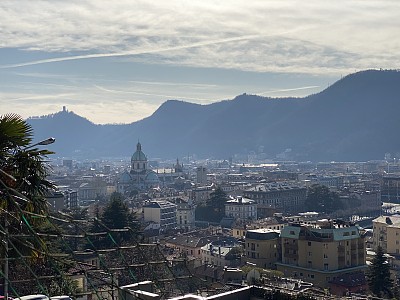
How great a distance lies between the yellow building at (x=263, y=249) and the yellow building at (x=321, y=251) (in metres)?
0.77

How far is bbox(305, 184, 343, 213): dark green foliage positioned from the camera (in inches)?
2055

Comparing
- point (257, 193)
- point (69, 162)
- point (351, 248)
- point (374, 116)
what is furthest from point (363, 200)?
point (374, 116)

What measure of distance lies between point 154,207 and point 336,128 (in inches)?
5752

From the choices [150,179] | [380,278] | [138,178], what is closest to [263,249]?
[380,278]

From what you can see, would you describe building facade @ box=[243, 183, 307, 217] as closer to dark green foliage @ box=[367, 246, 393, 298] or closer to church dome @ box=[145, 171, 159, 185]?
church dome @ box=[145, 171, 159, 185]

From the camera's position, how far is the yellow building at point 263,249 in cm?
2783

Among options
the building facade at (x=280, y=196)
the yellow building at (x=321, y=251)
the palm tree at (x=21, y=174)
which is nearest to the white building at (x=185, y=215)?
the building facade at (x=280, y=196)

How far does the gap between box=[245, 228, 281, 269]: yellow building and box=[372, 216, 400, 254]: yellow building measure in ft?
25.0

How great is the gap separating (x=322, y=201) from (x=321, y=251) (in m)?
27.7

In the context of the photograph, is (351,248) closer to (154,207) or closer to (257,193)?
(154,207)

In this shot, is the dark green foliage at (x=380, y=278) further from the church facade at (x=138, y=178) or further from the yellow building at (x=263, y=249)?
the church facade at (x=138, y=178)

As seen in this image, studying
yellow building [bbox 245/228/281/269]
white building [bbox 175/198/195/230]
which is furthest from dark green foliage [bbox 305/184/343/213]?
yellow building [bbox 245/228/281/269]

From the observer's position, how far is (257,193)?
5912 centimetres

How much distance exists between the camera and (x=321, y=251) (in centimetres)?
2561
